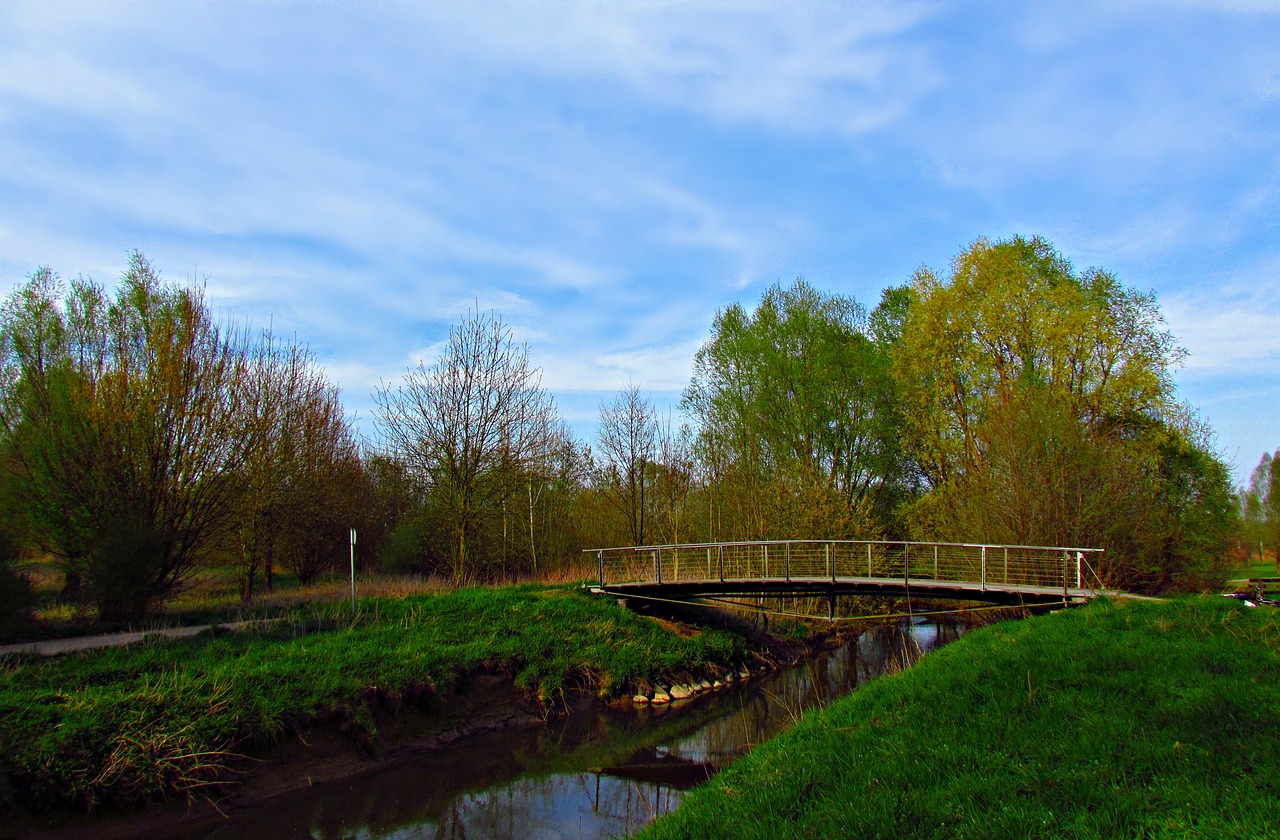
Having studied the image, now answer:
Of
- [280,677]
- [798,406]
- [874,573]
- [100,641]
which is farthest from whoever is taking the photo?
[798,406]

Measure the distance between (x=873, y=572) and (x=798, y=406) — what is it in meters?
7.68

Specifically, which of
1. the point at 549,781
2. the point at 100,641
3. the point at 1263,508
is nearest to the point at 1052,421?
the point at 549,781

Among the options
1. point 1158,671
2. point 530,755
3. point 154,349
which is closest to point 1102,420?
point 1158,671

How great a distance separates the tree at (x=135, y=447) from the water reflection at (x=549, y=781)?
8158mm

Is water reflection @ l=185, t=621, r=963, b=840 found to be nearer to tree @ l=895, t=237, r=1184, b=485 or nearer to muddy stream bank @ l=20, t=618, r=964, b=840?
muddy stream bank @ l=20, t=618, r=964, b=840

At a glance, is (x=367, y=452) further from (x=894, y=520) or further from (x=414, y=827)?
(x=414, y=827)

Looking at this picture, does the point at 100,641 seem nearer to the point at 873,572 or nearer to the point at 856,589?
the point at 856,589

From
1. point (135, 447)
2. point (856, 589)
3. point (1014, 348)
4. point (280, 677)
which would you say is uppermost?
point (1014, 348)

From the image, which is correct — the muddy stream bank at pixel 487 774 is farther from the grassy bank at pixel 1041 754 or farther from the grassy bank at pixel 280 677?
the grassy bank at pixel 1041 754

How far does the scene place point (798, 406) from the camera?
94.7 ft

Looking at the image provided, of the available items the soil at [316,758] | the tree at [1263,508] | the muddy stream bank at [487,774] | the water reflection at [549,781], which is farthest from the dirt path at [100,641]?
the tree at [1263,508]

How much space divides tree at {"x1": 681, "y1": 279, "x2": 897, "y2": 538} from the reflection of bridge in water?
345 cm

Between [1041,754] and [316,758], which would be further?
[316,758]

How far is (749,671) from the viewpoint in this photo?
2011cm
